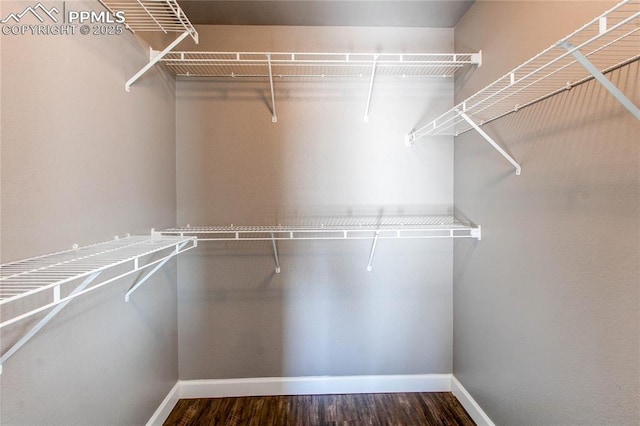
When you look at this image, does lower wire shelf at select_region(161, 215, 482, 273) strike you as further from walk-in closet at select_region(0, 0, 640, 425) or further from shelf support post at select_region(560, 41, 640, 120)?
shelf support post at select_region(560, 41, 640, 120)

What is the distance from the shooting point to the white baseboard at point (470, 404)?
149 centimetres

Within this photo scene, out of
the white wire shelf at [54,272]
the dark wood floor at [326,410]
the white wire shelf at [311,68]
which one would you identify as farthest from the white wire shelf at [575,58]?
the dark wood floor at [326,410]

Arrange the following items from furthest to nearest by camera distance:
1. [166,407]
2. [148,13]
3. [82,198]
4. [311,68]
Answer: [311,68] → [166,407] → [148,13] → [82,198]

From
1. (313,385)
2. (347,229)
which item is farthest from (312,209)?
(313,385)

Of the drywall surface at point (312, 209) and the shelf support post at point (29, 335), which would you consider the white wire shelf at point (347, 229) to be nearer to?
the drywall surface at point (312, 209)

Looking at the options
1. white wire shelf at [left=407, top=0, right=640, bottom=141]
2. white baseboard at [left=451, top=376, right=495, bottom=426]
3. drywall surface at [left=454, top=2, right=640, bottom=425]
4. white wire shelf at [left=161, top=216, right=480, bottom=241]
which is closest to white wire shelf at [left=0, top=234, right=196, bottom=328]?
white wire shelf at [left=161, top=216, right=480, bottom=241]

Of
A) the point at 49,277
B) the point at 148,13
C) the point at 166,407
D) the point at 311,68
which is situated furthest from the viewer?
the point at 311,68

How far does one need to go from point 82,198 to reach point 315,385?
5.31ft

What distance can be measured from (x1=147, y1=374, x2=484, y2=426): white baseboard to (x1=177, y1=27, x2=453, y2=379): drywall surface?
5 cm

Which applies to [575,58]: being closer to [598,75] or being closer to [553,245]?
[598,75]

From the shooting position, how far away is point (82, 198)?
39.7 inches

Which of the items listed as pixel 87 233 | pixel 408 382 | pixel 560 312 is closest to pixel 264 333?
pixel 408 382

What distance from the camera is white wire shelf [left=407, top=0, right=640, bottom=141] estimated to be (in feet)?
2.20

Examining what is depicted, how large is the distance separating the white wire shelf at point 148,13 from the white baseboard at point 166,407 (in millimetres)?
1882
